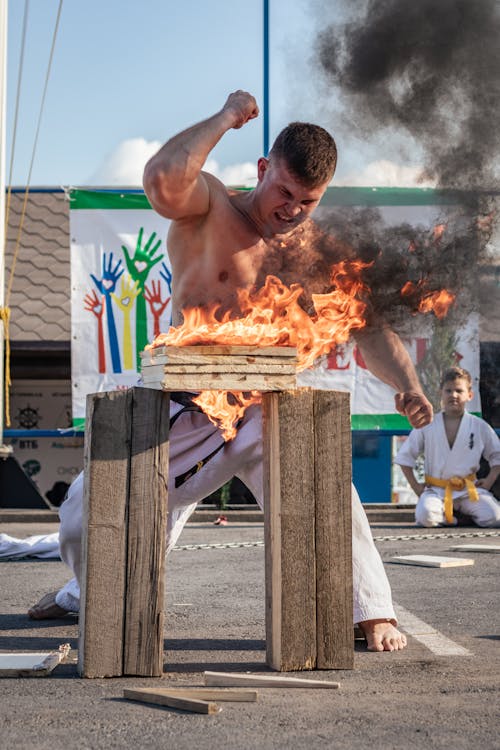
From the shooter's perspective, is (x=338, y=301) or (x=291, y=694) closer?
(x=291, y=694)

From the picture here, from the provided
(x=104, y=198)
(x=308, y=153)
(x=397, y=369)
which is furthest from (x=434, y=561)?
(x=104, y=198)

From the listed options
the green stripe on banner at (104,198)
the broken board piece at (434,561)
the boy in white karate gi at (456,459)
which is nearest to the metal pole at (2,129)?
the green stripe on banner at (104,198)

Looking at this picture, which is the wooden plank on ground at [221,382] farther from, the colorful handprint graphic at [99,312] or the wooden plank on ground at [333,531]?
the colorful handprint graphic at [99,312]

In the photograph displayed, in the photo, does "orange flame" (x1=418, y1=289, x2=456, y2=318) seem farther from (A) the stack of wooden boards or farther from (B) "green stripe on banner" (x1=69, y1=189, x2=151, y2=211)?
(B) "green stripe on banner" (x1=69, y1=189, x2=151, y2=211)

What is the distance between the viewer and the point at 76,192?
34.0ft

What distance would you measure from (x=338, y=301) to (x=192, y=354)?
3.24 ft

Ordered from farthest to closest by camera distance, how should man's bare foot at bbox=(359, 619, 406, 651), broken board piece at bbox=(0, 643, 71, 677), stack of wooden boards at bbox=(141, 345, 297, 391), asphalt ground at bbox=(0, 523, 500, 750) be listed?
1. man's bare foot at bbox=(359, 619, 406, 651)
2. stack of wooden boards at bbox=(141, 345, 297, 391)
3. broken board piece at bbox=(0, 643, 71, 677)
4. asphalt ground at bbox=(0, 523, 500, 750)

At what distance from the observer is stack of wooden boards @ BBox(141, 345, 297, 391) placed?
308cm

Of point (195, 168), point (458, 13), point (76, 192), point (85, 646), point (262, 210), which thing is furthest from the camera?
point (76, 192)

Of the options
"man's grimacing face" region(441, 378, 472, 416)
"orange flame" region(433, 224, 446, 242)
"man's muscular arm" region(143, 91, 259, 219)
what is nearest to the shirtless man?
"man's muscular arm" region(143, 91, 259, 219)

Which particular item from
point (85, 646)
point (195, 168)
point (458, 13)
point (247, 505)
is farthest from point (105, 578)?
point (247, 505)

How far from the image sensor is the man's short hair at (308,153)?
355 centimetres

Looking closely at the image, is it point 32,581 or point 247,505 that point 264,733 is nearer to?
point 32,581

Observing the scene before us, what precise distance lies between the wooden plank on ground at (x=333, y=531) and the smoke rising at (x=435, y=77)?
8.76 ft
